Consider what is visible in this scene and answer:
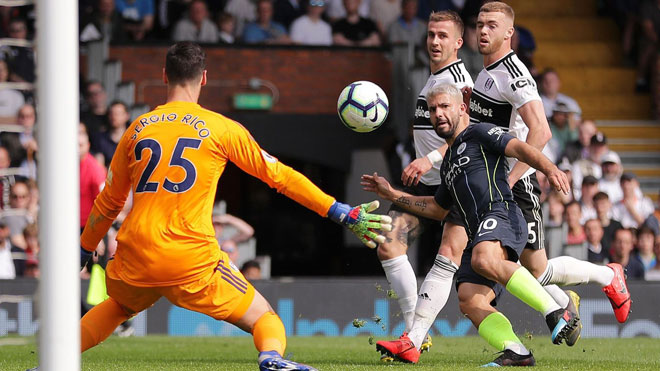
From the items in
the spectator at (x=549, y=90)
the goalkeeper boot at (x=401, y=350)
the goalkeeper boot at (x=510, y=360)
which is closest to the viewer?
the goalkeeper boot at (x=510, y=360)

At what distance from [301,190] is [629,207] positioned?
9.62 meters

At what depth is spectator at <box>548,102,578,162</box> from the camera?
1548 cm

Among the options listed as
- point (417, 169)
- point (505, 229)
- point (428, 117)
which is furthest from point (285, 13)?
point (505, 229)

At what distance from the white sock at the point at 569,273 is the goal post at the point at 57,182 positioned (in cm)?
428

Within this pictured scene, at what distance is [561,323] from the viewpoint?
689 cm

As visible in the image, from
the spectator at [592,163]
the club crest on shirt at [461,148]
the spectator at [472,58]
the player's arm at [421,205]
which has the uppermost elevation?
the club crest on shirt at [461,148]

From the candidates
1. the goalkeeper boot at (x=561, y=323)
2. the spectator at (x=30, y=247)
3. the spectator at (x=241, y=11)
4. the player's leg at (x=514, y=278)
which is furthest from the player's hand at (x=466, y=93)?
the spectator at (x=241, y=11)

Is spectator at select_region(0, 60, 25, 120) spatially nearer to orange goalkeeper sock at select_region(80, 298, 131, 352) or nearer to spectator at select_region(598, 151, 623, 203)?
spectator at select_region(598, 151, 623, 203)

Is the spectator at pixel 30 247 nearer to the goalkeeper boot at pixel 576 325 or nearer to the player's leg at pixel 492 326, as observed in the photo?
the player's leg at pixel 492 326

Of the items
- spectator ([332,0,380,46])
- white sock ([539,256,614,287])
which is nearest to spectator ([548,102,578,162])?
spectator ([332,0,380,46])

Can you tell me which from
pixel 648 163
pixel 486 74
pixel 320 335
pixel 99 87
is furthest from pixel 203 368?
pixel 648 163

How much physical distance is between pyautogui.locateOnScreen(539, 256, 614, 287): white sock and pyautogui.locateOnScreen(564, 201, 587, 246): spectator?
5.67m

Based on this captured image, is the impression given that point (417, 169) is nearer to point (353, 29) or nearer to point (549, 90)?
point (549, 90)

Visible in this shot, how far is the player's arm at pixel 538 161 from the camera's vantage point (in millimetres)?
6848
